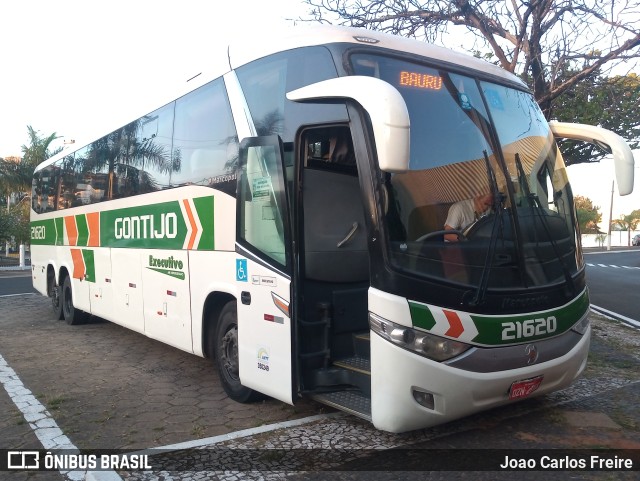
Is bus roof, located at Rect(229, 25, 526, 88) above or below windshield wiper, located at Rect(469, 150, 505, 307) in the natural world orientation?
above

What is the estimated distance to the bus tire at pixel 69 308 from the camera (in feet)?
36.0

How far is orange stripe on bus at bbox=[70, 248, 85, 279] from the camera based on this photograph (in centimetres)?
1026

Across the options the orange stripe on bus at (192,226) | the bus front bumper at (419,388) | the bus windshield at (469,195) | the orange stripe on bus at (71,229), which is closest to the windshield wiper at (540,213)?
the bus windshield at (469,195)

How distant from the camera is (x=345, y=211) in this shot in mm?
5617

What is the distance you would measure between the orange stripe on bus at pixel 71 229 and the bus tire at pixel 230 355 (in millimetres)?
5540

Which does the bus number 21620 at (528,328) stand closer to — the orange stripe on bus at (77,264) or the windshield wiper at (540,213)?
the windshield wiper at (540,213)

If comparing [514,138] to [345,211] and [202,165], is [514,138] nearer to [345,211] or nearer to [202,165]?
[345,211]

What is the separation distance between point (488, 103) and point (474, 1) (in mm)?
6035

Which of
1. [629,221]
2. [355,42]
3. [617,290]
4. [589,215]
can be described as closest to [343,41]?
[355,42]

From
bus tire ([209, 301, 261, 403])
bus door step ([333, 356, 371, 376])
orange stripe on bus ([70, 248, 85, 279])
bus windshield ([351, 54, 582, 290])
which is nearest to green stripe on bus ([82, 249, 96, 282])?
orange stripe on bus ([70, 248, 85, 279])

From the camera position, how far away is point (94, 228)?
9.64 meters

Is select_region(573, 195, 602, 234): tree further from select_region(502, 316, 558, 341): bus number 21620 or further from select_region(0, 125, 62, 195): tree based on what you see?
select_region(502, 316, 558, 341): bus number 21620

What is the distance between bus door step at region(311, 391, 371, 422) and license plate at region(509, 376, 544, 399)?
Result: 1.14m

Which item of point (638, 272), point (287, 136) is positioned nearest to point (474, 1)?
point (287, 136)
